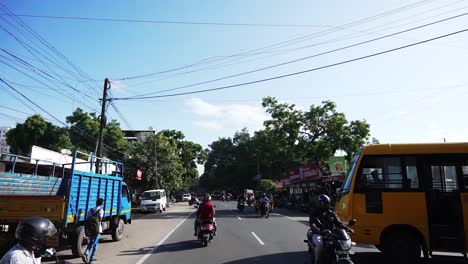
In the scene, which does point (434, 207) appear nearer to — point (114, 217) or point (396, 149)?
point (396, 149)

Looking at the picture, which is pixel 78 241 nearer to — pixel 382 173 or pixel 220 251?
pixel 220 251

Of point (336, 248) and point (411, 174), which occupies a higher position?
point (411, 174)

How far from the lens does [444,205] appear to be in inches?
352

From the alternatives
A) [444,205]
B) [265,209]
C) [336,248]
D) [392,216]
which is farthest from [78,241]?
[265,209]

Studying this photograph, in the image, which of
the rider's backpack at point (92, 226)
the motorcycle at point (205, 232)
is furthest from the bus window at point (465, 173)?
the rider's backpack at point (92, 226)

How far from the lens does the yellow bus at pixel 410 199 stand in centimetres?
879

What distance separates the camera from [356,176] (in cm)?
952

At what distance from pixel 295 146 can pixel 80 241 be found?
2812 cm

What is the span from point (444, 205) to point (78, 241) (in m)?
9.41

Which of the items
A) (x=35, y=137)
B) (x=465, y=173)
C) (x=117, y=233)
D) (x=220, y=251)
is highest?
(x=35, y=137)

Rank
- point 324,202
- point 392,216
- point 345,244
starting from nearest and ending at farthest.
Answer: point 345,244
point 324,202
point 392,216

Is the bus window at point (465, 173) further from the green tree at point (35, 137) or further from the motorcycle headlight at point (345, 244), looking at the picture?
the green tree at point (35, 137)

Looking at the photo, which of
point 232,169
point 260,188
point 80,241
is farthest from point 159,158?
point 232,169

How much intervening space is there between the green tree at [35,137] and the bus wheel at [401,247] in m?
45.4
